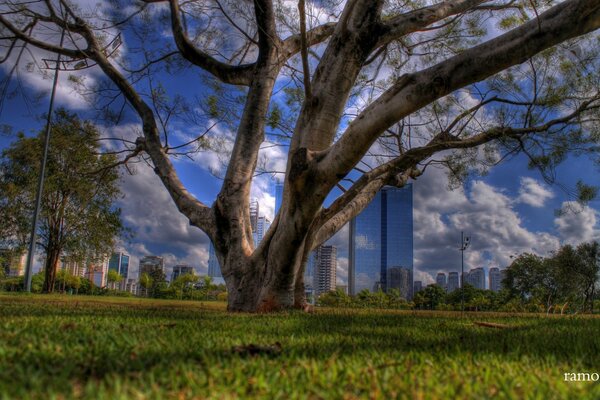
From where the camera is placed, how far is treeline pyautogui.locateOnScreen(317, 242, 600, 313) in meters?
30.8

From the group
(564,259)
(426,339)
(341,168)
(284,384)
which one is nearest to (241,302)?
(341,168)

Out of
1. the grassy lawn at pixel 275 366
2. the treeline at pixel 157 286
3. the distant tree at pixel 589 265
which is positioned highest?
the distant tree at pixel 589 265

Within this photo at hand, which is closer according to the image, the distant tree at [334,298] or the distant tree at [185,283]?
the distant tree at [334,298]

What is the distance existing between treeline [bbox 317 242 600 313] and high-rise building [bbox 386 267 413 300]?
1585 inches

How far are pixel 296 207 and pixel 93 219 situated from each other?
21.9 meters

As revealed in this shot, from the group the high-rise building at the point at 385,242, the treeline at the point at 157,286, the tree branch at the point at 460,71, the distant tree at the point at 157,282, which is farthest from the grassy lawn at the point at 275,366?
the high-rise building at the point at 385,242

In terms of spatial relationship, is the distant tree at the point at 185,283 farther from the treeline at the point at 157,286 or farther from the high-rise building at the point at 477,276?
the high-rise building at the point at 477,276

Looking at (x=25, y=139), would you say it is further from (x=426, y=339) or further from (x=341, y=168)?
(x=426, y=339)

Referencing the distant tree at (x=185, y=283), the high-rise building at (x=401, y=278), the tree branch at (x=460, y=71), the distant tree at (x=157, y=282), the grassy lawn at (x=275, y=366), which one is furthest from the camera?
the high-rise building at (x=401, y=278)

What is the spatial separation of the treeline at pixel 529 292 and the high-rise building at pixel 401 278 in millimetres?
40262

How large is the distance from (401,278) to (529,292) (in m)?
51.6

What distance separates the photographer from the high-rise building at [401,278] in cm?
8999

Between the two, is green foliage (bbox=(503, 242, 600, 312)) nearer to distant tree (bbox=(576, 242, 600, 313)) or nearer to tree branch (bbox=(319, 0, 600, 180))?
distant tree (bbox=(576, 242, 600, 313))

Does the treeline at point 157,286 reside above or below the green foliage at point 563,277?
below
